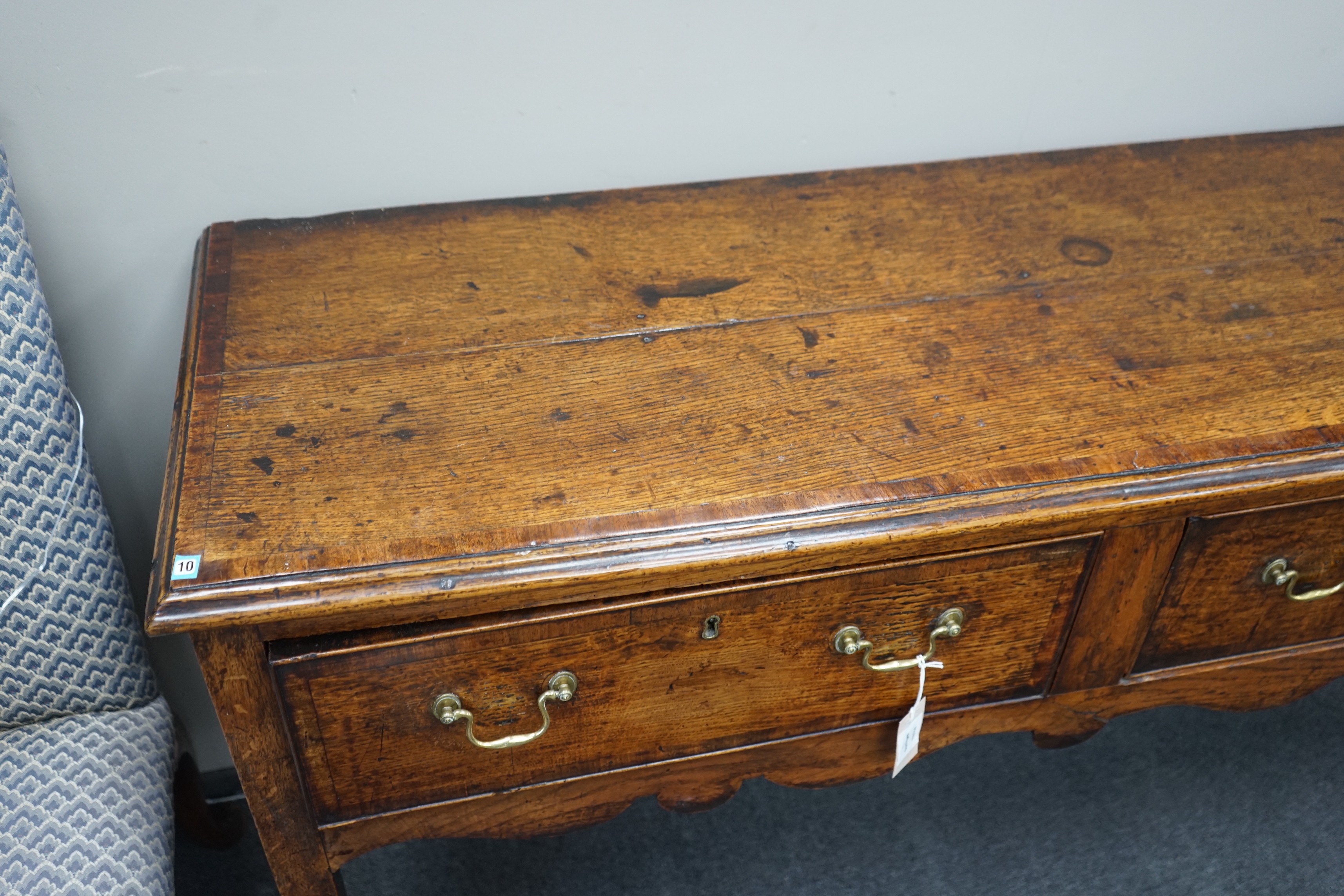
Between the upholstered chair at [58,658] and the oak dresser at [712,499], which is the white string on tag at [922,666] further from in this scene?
the upholstered chair at [58,658]

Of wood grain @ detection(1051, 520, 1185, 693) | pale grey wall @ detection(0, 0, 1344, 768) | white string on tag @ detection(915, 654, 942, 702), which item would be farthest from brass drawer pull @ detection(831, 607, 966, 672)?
pale grey wall @ detection(0, 0, 1344, 768)

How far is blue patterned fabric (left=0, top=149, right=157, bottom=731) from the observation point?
3.03 ft

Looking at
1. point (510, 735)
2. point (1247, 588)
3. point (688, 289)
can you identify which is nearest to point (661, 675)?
point (510, 735)

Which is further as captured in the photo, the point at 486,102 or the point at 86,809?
the point at 486,102

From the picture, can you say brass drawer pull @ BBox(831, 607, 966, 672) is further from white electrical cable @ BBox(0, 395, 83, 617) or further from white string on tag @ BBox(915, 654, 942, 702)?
white electrical cable @ BBox(0, 395, 83, 617)

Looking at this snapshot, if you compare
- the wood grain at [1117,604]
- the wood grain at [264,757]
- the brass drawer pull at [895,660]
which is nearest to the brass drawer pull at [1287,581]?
the wood grain at [1117,604]

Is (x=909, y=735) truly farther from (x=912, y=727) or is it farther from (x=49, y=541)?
(x=49, y=541)

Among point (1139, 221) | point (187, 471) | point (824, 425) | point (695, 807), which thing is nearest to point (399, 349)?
point (187, 471)

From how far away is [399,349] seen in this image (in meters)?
0.95

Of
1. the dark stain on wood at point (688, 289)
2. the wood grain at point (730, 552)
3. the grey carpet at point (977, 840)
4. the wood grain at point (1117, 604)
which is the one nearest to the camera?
the wood grain at point (730, 552)

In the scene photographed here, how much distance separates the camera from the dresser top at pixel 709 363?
0.79 meters

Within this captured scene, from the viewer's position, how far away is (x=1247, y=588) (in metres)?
0.95

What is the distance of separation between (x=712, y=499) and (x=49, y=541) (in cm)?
60

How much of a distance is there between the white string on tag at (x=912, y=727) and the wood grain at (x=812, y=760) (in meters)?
0.02
